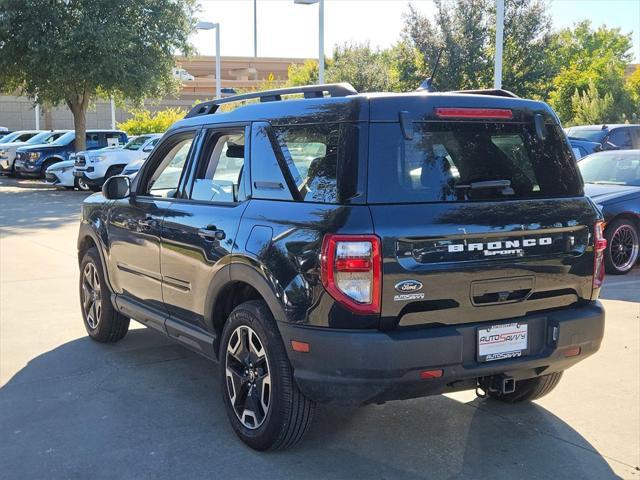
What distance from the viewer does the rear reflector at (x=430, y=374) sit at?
11.7 ft

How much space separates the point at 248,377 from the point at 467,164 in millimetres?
1668

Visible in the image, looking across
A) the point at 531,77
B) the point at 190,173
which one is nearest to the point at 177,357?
the point at 190,173

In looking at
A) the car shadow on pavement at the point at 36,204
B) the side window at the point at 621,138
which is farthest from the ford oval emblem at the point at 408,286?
the side window at the point at 621,138

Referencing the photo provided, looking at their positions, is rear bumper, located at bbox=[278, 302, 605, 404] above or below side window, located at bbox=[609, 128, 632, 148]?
below

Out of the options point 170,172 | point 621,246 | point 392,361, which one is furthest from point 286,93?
point 621,246

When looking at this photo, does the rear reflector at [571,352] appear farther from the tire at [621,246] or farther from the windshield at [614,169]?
the windshield at [614,169]

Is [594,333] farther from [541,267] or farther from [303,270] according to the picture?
[303,270]

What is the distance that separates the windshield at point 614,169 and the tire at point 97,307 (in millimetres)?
7196

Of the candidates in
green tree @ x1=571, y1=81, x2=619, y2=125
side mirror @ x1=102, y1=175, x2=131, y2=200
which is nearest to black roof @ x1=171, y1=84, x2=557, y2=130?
side mirror @ x1=102, y1=175, x2=131, y2=200

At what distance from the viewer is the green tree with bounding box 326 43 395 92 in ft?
117

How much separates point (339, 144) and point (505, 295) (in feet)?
3.73

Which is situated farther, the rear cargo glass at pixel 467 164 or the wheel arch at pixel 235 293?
the wheel arch at pixel 235 293

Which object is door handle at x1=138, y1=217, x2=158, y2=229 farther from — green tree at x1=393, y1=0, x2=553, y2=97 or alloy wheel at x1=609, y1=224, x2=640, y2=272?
green tree at x1=393, y1=0, x2=553, y2=97

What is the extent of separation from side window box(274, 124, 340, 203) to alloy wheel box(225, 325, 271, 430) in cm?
85
